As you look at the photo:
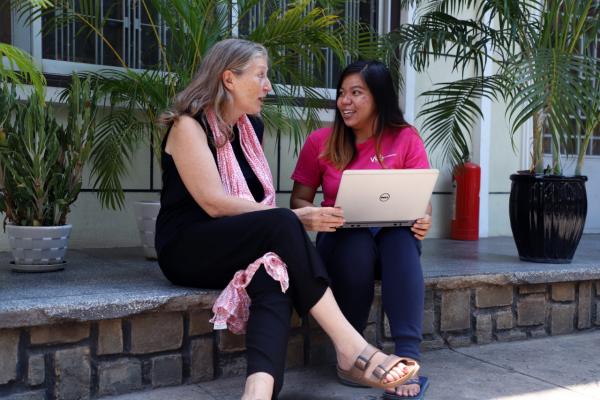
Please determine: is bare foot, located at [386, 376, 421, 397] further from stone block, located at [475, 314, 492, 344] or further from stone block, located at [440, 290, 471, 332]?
stone block, located at [475, 314, 492, 344]

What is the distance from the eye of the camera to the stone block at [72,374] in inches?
85.2

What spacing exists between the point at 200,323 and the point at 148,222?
88 centimetres

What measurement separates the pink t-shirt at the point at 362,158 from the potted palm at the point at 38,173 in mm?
892

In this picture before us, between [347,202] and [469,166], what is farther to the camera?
[469,166]

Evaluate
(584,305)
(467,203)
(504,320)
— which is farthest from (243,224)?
(467,203)

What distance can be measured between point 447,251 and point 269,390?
2079mm

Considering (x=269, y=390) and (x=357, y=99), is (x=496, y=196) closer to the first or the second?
(x=357, y=99)

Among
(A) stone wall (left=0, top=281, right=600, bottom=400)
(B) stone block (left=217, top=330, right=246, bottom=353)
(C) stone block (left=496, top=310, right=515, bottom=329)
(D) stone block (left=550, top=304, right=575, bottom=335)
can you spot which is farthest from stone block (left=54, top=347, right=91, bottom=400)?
(D) stone block (left=550, top=304, right=575, bottom=335)

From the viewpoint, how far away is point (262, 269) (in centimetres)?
216

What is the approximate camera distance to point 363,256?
2443mm

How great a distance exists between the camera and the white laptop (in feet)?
7.50

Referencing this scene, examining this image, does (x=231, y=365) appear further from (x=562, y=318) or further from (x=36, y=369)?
(x=562, y=318)

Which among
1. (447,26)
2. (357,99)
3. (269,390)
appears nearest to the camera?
(269,390)

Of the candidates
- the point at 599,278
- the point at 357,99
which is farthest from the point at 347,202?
the point at 599,278
